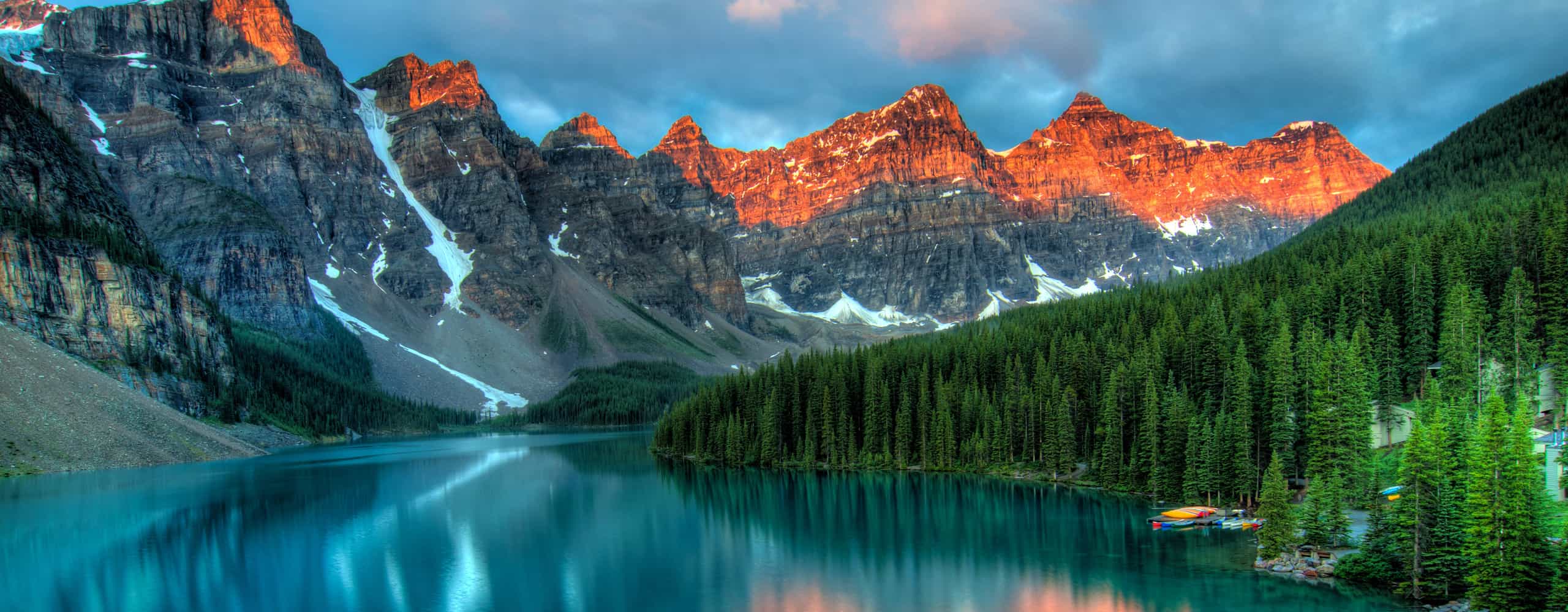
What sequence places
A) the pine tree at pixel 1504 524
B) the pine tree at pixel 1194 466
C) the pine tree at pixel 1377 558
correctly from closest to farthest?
the pine tree at pixel 1504 524 < the pine tree at pixel 1377 558 < the pine tree at pixel 1194 466

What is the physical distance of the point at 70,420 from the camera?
90438 millimetres

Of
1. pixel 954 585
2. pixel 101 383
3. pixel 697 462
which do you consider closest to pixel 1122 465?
pixel 954 585

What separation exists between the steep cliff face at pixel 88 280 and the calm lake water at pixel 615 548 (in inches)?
1205

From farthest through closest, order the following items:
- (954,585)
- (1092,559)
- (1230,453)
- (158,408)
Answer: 1. (158,408)
2. (1230,453)
3. (1092,559)
4. (954,585)

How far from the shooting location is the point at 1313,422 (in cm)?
5450

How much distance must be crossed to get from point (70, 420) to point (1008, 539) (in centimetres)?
8752

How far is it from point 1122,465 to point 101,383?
9798 cm

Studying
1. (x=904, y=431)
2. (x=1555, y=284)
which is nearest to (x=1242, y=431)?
(x=1555, y=284)

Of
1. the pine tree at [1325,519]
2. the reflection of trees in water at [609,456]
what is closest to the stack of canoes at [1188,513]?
the pine tree at [1325,519]

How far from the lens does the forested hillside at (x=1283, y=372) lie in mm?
52531

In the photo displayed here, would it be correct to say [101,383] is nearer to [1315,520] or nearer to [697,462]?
[697,462]

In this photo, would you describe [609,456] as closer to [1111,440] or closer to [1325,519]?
[1111,440]

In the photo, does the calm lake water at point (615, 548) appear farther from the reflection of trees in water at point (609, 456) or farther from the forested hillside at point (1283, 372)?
the reflection of trees in water at point (609, 456)

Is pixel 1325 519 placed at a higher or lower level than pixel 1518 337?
lower
